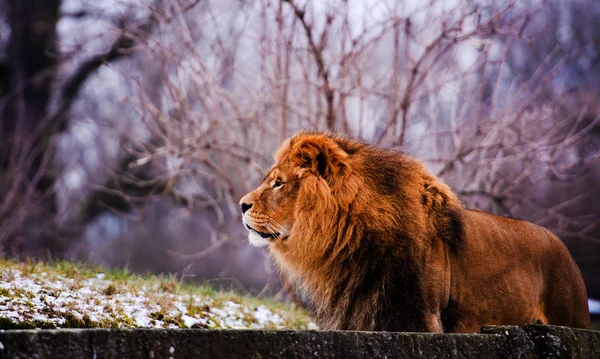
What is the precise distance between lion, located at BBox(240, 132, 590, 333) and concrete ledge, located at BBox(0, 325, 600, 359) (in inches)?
28.8

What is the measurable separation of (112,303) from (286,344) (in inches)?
87.9

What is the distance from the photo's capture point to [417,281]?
3.79m

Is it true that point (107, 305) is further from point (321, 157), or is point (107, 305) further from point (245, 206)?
point (321, 157)

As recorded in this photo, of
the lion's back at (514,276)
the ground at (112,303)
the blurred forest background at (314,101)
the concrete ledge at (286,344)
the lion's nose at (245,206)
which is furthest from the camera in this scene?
the blurred forest background at (314,101)

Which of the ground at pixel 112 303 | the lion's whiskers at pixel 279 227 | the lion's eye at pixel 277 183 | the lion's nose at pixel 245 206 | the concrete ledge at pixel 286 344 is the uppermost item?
the lion's eye at pixel 277 183

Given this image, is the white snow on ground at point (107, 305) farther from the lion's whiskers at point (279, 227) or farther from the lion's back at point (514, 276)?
the lion's back at point (514, 276)

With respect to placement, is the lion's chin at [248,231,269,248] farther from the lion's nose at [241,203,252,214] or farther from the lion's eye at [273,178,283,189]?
the lion's eye at [273,178,283,189]

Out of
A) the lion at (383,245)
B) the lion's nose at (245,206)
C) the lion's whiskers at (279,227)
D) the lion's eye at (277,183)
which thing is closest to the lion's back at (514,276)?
the lion at (383,245)

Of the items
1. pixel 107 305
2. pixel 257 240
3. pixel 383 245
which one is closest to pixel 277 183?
pixel 257 240

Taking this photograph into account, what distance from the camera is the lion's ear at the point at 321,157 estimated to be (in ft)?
13.6

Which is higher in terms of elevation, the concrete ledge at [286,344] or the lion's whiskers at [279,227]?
the lion's whiskers at [279,227]

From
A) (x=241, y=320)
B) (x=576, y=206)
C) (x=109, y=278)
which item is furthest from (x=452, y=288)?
(x=576, y=206)

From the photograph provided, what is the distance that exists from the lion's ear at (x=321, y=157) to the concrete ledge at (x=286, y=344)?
1.36 metres

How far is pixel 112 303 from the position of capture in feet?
14.2
